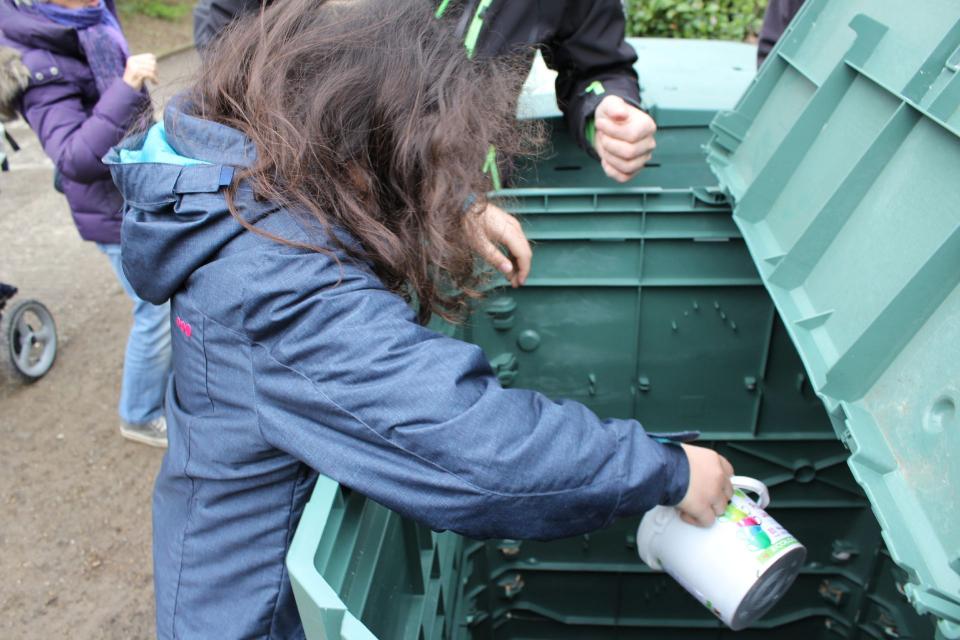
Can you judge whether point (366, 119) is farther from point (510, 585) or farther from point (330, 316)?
point (510, 585)

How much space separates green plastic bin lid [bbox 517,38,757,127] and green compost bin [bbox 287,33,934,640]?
0.02 m

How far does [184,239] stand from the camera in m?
1.13

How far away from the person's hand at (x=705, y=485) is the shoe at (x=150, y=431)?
2.82 m

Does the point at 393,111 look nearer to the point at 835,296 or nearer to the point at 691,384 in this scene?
the point at 835,296

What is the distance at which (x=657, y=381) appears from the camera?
2355mm

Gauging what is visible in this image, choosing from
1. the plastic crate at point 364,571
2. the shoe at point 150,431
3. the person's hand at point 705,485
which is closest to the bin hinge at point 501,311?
the plastic crate at point 364,571

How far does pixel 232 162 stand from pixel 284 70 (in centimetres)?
16

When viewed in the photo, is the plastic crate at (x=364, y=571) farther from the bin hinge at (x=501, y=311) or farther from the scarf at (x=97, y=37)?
the scarf at (x=97, y=37)

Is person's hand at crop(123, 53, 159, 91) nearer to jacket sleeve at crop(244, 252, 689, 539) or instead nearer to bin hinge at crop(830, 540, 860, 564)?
jacket sleeve at crop(244, 252, 689, 539)

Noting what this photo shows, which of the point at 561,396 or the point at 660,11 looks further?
the point at 660,11

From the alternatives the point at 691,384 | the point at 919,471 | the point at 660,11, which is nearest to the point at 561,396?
the point at 691,384

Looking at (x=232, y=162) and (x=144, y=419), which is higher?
(x=232, y=162)

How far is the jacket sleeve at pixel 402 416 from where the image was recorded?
3.43 feet

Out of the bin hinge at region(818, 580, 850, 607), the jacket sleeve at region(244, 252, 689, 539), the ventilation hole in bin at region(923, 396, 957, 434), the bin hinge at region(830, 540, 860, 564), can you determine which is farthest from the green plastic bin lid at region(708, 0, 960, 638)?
the bin hinge at region(818, 580, 850, 607)
